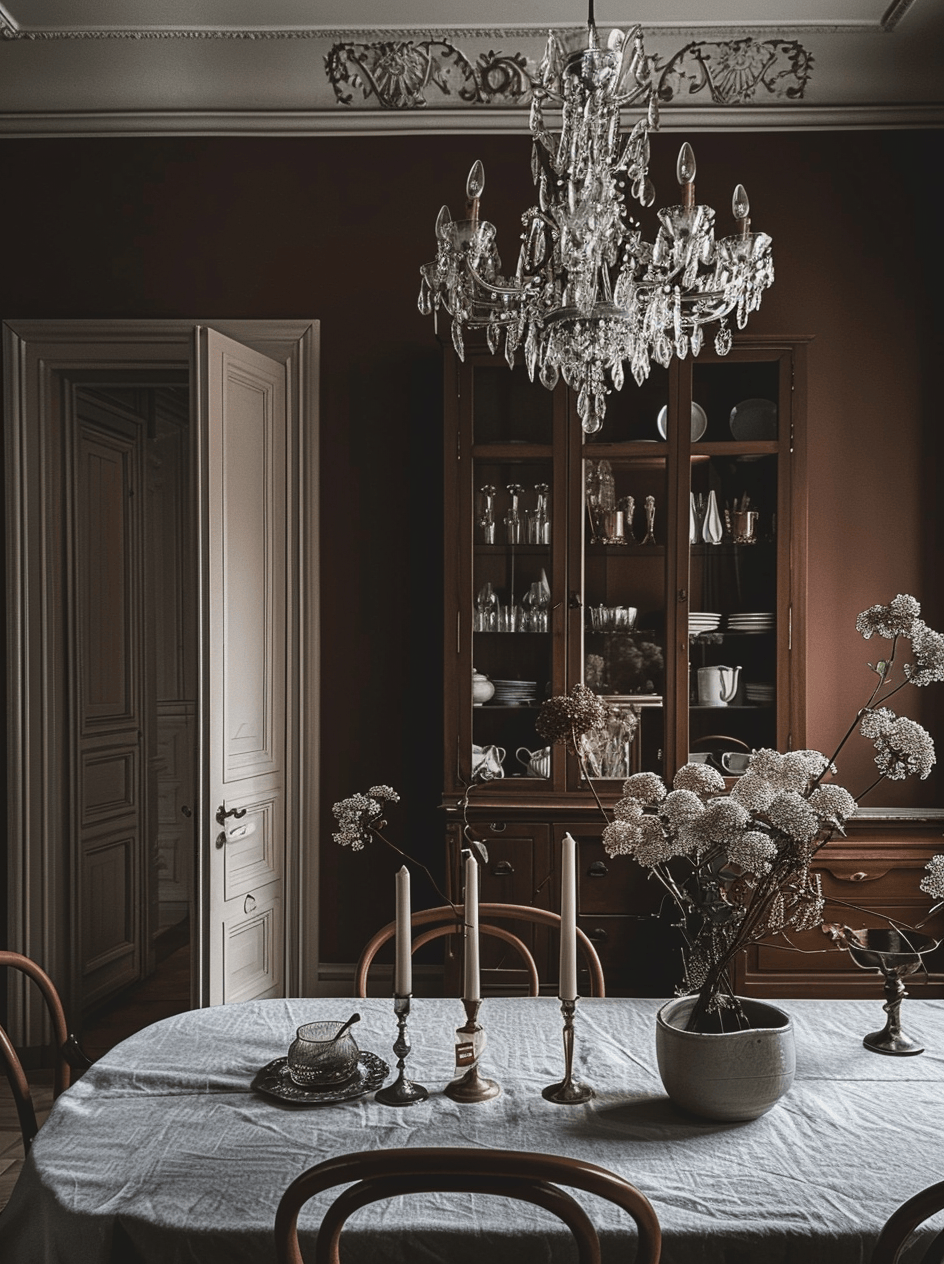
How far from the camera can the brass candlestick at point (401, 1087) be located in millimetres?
1572

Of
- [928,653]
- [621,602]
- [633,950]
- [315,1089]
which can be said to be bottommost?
[633,950]

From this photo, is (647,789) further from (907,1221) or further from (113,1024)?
(113,1024)

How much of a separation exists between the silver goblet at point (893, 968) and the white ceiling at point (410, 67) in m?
2.91

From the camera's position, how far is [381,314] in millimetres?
3555

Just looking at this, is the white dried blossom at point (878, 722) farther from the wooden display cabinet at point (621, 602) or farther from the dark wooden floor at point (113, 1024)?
the dark wooden floor at point (113, 1024)

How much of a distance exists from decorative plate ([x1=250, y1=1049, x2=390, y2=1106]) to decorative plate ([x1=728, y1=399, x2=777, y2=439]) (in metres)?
2.33

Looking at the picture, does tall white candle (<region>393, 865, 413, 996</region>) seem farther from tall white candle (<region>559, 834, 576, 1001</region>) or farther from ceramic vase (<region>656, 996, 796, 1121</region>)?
ceramic vase (<region>656, 996, 796, 1121</region>)

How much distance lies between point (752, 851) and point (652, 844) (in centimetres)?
16

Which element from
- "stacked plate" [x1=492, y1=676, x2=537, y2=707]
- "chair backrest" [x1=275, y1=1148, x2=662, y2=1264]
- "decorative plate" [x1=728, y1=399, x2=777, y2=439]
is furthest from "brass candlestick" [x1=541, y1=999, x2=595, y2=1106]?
"decorative plate" [x1=728, y1=399, x2=777, y2=439]

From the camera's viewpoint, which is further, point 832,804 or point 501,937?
point 501,937

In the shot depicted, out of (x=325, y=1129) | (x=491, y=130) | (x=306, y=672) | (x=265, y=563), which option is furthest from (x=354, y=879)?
(x=491, y=130)

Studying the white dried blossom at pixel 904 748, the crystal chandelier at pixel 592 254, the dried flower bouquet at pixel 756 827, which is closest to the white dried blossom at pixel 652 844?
the dried flower bouquet at pixel 756 827

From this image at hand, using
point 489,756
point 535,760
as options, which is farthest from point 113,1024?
point 535,760

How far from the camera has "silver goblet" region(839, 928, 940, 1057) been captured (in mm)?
1742
